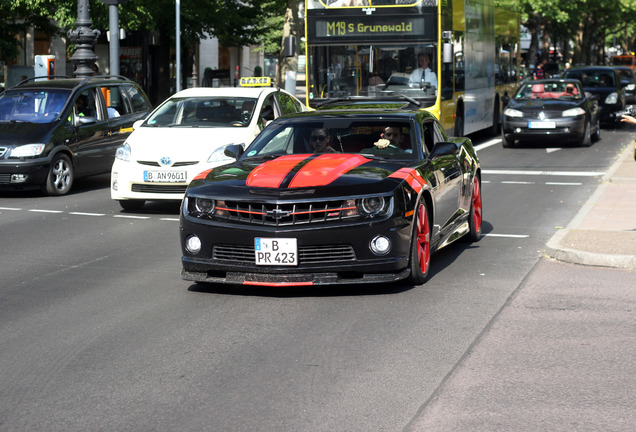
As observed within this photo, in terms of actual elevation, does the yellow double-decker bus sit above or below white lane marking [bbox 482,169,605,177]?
above

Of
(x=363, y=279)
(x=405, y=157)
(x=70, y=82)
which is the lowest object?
(x=363, y=279)

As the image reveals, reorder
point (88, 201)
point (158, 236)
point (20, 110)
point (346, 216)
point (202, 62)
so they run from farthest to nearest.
Answer: point (202, 62) < point (20, 110) < point (88, 201) < point (158, 236) < point (346, 216)

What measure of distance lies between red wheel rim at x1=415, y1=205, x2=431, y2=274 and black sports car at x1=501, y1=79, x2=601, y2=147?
15752mm

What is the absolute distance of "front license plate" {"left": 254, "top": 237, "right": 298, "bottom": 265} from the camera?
7957 millimetres

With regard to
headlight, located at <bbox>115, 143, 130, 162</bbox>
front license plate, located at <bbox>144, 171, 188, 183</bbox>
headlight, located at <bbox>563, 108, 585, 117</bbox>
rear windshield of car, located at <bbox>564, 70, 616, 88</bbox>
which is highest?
rear windshield of car, located at <bbox>564, 70, 616, 88</bbox>

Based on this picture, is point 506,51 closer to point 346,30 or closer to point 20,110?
point 346,30

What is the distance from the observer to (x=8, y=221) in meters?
13.1

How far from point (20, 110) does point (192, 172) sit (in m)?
4.82

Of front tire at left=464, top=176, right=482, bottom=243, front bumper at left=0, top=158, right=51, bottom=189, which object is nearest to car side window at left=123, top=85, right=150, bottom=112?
front bumper at left=0, top=158, right=51, bottom=189

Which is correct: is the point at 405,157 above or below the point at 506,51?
below

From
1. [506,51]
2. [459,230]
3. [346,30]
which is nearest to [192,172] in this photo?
[459,230]

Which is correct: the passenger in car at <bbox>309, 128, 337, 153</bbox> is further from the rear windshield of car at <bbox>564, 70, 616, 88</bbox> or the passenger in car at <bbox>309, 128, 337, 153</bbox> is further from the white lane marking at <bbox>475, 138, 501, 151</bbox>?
the rear windshield of car at <bbox>564, 70, 616, 88</bbox>

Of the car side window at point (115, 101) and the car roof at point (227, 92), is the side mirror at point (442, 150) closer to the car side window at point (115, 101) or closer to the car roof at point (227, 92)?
the car roof at point (227, 92)

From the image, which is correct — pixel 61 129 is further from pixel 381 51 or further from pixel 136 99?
pixel 381 51
